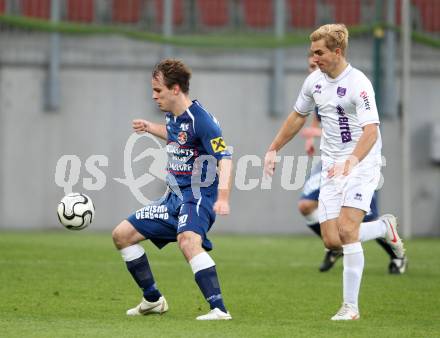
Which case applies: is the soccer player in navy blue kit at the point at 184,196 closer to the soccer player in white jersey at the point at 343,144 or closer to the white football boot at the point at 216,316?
the white football boot at the point at 216,316

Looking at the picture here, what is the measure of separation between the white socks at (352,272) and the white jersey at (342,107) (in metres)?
0.66

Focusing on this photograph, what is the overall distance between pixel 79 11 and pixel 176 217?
1202cm

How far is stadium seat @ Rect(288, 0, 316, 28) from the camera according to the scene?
19500 mm

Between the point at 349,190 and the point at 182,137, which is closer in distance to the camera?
the point at 182,137

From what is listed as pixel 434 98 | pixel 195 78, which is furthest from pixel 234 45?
pixel 434 98

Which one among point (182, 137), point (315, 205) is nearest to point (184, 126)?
point (182, 137)

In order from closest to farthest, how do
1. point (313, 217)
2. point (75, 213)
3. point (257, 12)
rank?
1. point (75, 213)
2. point (313, 217)
3. point (257, 12)

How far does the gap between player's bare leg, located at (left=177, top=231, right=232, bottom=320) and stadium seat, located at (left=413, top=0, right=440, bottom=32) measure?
44.1 ft

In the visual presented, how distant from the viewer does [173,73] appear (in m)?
7.38

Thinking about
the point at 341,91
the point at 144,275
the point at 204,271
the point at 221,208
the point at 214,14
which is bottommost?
the point at 144,275

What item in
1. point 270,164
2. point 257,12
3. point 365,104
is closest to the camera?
point 365,104

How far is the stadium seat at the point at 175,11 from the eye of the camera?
18984mm

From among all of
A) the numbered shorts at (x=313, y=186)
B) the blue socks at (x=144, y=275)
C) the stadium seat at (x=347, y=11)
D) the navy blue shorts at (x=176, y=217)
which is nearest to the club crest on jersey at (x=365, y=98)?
the navy blue shorts at (x=176, y=217)

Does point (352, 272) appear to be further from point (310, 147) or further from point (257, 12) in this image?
point (257, 12)
